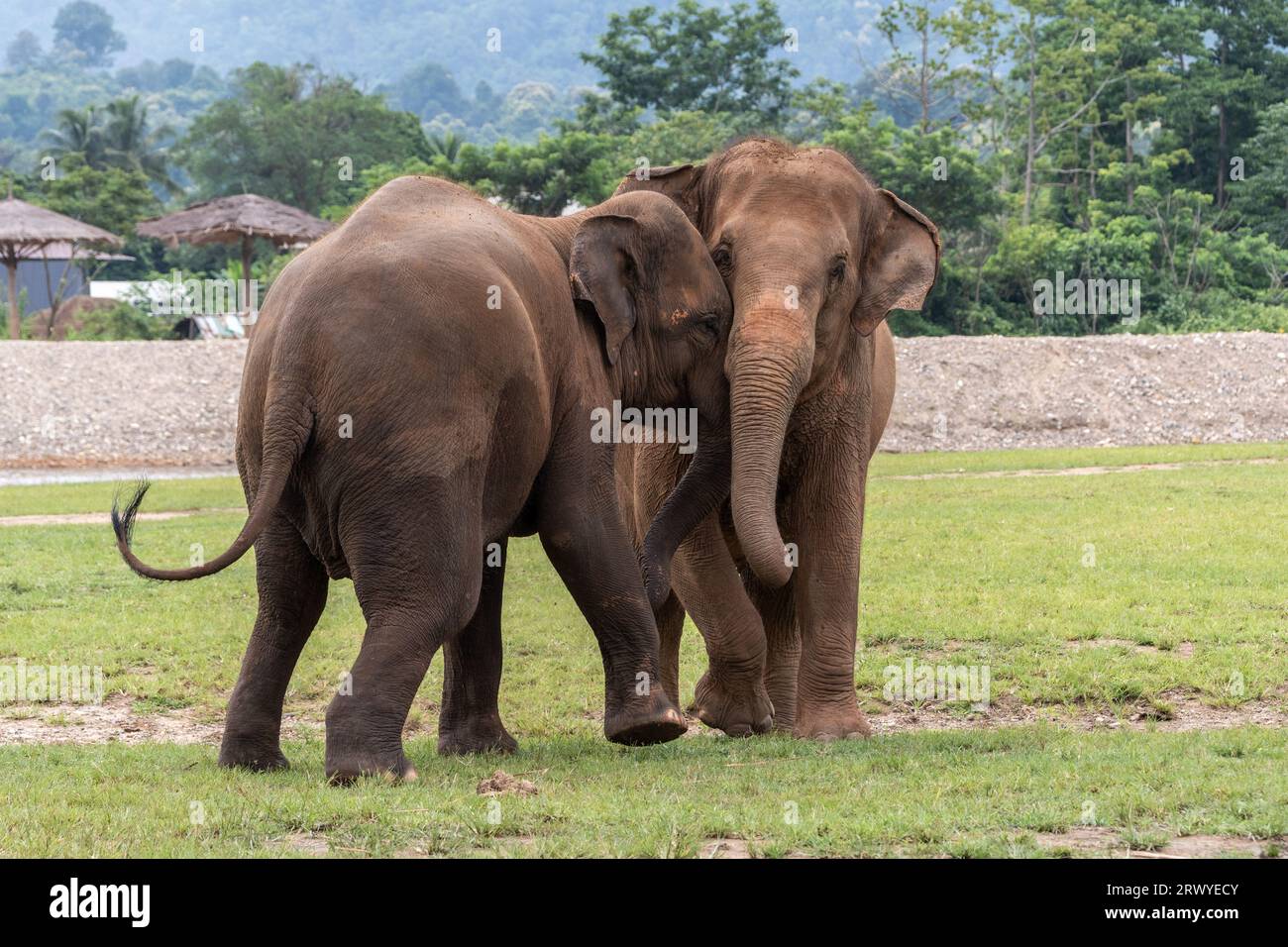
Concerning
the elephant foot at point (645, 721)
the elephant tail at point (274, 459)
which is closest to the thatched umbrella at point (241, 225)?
the elephant foot at point (645, 721)

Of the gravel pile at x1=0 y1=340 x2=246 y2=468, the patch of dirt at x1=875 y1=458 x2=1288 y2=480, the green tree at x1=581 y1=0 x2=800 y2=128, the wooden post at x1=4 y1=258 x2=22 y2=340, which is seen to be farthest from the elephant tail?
the green tree at x1=581 y1=0 x2=800 y2=128

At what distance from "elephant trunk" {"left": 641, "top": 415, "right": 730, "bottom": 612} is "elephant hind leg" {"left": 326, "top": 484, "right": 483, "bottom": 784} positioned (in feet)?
7.24

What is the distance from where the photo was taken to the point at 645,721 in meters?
8.64

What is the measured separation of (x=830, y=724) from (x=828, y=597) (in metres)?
0.73

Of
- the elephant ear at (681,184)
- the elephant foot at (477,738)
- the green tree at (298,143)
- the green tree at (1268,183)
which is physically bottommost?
the elephant foot at (477,738)

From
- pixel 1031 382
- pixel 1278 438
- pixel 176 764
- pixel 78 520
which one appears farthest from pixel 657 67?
pixel 176 764

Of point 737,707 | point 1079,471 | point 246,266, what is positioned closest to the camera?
point 737,707

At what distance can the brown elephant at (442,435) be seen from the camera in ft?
24.2

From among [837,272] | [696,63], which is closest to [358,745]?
[837,272]

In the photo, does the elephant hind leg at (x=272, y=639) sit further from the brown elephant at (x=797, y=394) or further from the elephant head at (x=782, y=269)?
the elephant head at (x=782, y=269)

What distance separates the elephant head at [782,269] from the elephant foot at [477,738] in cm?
173

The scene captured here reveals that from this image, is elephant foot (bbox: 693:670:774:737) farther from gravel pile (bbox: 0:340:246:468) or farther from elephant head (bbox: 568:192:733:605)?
gravel pile (bbox: 0:340:246:468)

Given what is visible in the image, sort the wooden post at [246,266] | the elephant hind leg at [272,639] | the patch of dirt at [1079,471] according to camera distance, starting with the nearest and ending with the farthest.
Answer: the elephant hind leg at [272,639]
the patch of dirt at [1079,471]
the wooden post at [246,266]

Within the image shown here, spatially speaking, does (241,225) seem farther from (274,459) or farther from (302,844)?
(302,844)
